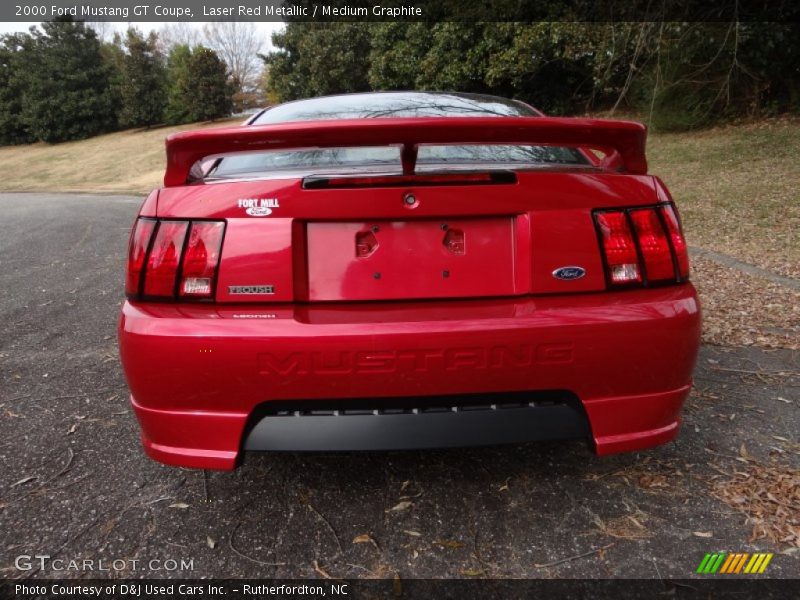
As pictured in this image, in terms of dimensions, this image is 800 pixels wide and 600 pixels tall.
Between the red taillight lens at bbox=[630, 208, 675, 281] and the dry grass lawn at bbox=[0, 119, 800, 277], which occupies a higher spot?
the red taillight lens at bbox=[630, 208, 675, 281]

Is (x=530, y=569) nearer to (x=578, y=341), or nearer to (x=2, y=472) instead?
(x=578, y=341)

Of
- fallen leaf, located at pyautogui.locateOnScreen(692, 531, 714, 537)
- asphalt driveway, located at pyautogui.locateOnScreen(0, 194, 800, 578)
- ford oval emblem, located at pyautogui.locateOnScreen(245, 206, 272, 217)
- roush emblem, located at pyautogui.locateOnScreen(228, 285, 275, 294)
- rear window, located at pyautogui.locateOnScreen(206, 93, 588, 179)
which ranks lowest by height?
asphalt driveway, located at pyautogui.locateOnScreen(0, 194, 800, 578)

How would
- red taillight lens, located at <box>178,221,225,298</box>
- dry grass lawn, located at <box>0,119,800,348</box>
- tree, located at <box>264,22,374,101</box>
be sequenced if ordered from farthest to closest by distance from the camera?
tree, located at <box>264,22,374,101</box> → dry grass lawn, located at <box>0,119,800,348</box> → red taillight lens, located at <box>178,221,225,298</box>

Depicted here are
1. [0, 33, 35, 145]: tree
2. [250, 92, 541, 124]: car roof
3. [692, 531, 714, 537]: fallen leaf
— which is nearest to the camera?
[692, 531, 714, 537]: fallen leaf

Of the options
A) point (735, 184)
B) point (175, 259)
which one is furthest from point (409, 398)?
point (735, 184)

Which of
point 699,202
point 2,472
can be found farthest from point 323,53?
point 2,472

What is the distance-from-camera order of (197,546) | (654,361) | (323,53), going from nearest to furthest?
1. (654,361)
2. (197,546)
3. (323,53)

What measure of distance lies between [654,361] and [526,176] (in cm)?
71

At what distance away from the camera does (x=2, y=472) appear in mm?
2283

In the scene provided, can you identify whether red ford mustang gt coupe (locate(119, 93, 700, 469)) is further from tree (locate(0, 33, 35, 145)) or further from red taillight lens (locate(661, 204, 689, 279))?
tree (locate(0, 33, 35, 145))

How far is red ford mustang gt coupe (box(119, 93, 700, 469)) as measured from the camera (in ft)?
5.42

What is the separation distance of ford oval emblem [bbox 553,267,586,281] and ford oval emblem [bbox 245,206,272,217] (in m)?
0.92

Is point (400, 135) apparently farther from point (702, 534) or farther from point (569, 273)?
point (702, 534)

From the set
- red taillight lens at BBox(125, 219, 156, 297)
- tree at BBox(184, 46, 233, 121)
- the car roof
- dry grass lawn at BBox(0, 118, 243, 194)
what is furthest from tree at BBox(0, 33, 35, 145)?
red taillight lens at BBox(125, 219, 156, 297)
